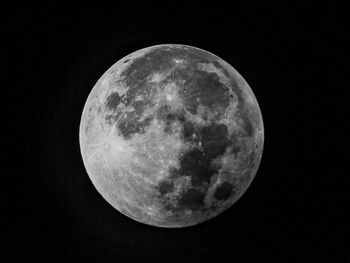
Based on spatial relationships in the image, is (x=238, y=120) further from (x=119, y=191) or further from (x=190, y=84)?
(x=119, y=191)

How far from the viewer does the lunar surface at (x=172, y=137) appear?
12.5ft

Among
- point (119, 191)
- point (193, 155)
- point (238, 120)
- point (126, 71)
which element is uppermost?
point (126, 71)

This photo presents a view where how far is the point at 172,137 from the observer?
378 cm

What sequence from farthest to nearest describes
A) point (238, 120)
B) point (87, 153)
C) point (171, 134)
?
point (87, 153)
point (238, 120)
point (171, 134)

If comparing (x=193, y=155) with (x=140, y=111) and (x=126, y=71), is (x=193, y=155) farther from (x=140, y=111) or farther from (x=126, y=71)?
(x=126, y=71)

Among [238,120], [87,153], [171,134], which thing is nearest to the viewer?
[171,134]

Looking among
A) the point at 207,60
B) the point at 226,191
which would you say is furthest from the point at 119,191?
the point at 207,60

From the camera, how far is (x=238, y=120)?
405cm

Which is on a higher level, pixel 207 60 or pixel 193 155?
pixel 207 60

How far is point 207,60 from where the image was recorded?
4.30 meters

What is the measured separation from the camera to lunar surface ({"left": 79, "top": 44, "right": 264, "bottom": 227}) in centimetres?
380

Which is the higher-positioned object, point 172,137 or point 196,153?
point 172,137

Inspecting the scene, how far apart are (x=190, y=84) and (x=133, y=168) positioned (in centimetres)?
102

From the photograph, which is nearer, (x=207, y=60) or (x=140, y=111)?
(x=140, y=111)
